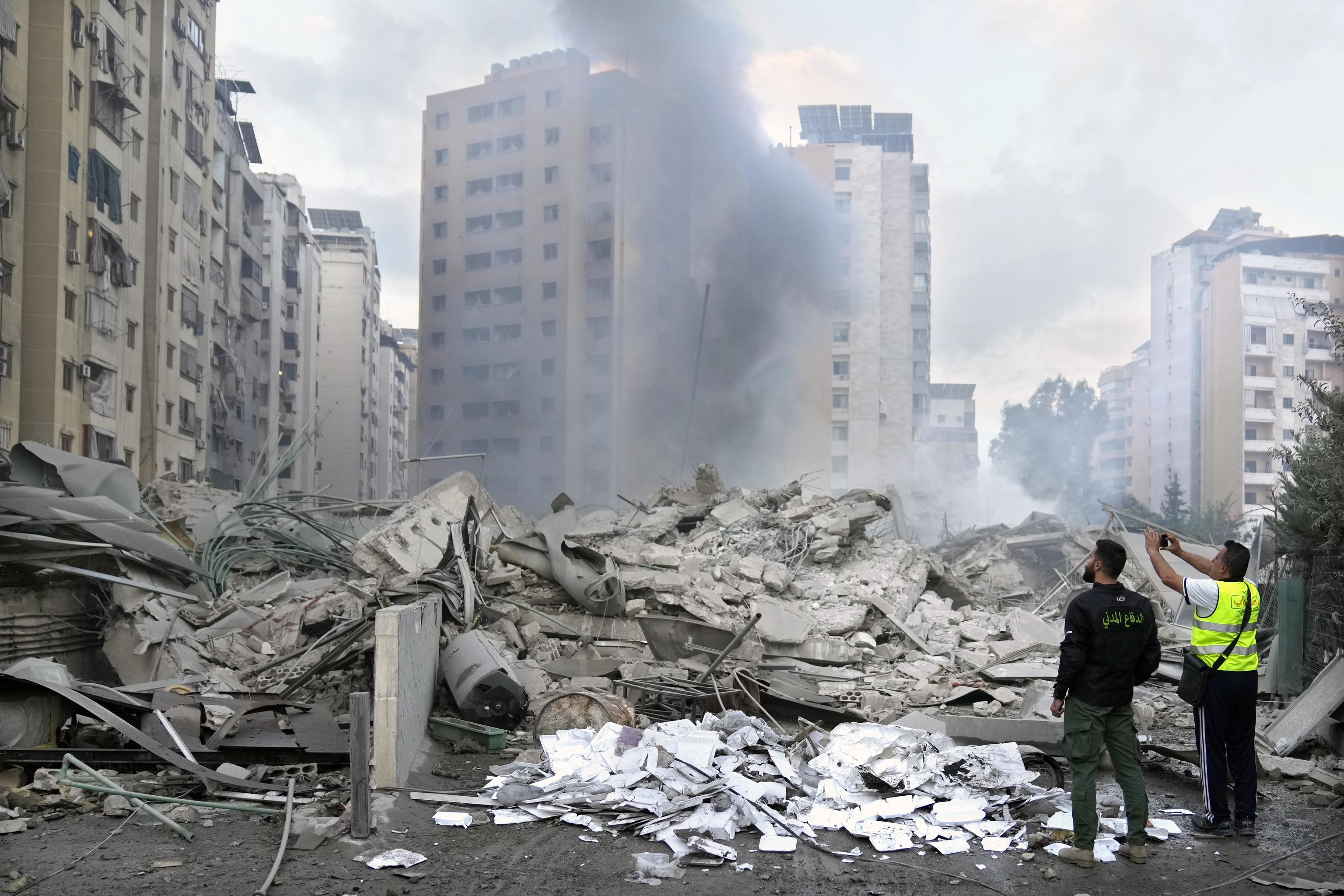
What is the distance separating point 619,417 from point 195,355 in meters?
18.6

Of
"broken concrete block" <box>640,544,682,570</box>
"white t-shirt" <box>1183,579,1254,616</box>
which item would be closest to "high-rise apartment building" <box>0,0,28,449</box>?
"broken concrete block" <box>640,544,682,570</box>

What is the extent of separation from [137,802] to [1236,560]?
20.2 ft

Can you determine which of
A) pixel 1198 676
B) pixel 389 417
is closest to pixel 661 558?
pixel 1198 676

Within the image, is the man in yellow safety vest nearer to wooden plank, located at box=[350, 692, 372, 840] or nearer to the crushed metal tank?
wooden plank, located at box=[350, 692, 372, 840]

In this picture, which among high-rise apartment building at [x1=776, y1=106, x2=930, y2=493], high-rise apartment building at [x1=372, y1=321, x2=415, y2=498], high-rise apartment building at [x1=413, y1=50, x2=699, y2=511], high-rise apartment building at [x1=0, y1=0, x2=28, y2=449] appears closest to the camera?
high-rise apartment building at [x1=0, y1=0, x2=28, y2=449]

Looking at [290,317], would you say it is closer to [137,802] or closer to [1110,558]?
[137,802]

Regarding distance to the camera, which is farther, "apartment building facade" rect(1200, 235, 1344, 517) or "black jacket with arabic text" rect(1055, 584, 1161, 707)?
"apartment building facade" rect(1200, 235, 1344, 517)

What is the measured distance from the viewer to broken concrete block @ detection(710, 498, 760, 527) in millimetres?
16969

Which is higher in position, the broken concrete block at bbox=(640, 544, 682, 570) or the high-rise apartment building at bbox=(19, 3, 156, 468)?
the high-rise apartment building at bbox=(19, 3, 156, 468)

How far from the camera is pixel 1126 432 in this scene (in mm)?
67750

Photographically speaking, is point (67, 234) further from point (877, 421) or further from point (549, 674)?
point (877, 421)

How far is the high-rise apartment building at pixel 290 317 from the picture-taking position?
4975 cm

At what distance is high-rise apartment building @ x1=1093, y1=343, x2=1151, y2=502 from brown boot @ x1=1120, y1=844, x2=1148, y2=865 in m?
59.4

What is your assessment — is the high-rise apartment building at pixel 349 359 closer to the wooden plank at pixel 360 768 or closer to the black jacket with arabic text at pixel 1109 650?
the wooden plank at pixel 360 768
